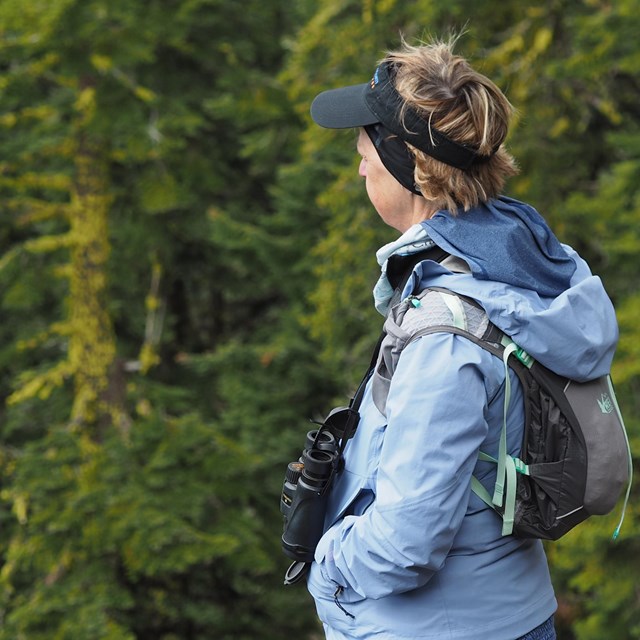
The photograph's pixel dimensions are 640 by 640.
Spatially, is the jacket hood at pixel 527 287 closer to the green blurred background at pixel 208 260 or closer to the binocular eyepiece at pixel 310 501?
the binocular eyepiece at pixel 310 501

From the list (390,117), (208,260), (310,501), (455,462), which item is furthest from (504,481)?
(208,260)

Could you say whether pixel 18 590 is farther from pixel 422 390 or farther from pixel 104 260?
pixel 422 390

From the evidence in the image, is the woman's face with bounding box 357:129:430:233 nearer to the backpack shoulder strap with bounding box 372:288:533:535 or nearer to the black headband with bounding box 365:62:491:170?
the black headband with bounding box 365:62:491:170

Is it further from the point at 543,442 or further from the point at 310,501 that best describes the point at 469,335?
the point at 310,501

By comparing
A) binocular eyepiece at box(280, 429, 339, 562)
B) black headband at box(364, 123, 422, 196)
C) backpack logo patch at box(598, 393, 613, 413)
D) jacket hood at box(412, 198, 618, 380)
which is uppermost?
black headband at box(364, 123, 422, 196)

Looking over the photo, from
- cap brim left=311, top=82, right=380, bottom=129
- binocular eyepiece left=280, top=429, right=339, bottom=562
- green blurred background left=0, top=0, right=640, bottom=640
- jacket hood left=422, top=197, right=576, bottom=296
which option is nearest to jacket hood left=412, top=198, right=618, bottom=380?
jacket hood left=422, top=197, right=576, bottom=296

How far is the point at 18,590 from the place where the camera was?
7.70m

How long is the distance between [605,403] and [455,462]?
0.35 metres

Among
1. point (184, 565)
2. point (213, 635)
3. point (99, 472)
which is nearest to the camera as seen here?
point (184, 565)

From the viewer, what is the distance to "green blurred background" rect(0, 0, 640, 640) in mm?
5953

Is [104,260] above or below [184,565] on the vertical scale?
above

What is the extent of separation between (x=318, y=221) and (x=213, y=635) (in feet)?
12.0

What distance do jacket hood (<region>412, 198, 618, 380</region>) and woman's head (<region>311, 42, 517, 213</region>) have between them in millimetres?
61

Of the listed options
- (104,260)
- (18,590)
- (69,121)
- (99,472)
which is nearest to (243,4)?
(69,121)
